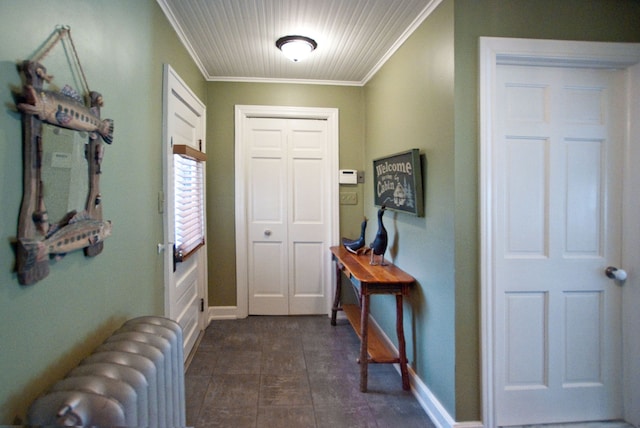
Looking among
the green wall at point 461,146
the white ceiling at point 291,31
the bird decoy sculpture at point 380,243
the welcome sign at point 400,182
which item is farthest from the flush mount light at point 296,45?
the bird decoy sculpture at point 380,243

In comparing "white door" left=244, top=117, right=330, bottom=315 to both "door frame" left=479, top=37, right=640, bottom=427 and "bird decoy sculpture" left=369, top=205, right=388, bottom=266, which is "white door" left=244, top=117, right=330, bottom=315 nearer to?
"bird decoy sculpture" left=369, top=205, right=388, bottom=266

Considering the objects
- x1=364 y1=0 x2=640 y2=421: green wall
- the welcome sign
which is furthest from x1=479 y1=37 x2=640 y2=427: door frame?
the welcome sign

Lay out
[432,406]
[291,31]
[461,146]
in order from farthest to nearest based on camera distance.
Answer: [291,31]
[432,406]
[461,146]

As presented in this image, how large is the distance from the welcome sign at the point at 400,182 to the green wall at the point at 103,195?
163 centimetres

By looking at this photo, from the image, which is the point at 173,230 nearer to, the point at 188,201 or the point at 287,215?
the point at 188,201

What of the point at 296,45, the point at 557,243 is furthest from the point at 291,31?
the point at 557,243

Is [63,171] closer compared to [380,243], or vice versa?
[63,171]

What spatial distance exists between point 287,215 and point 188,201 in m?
1.18

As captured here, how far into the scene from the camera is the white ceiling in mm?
2180

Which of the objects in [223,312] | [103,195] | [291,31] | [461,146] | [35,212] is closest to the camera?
[35,212]

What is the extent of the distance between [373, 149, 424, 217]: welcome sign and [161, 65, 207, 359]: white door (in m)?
1.61

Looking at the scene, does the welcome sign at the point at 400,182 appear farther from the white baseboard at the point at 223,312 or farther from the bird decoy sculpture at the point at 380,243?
the white baseboard at the point at 223,312

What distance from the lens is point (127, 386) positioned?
3.30ft

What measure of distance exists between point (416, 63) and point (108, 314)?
91.6 inches
